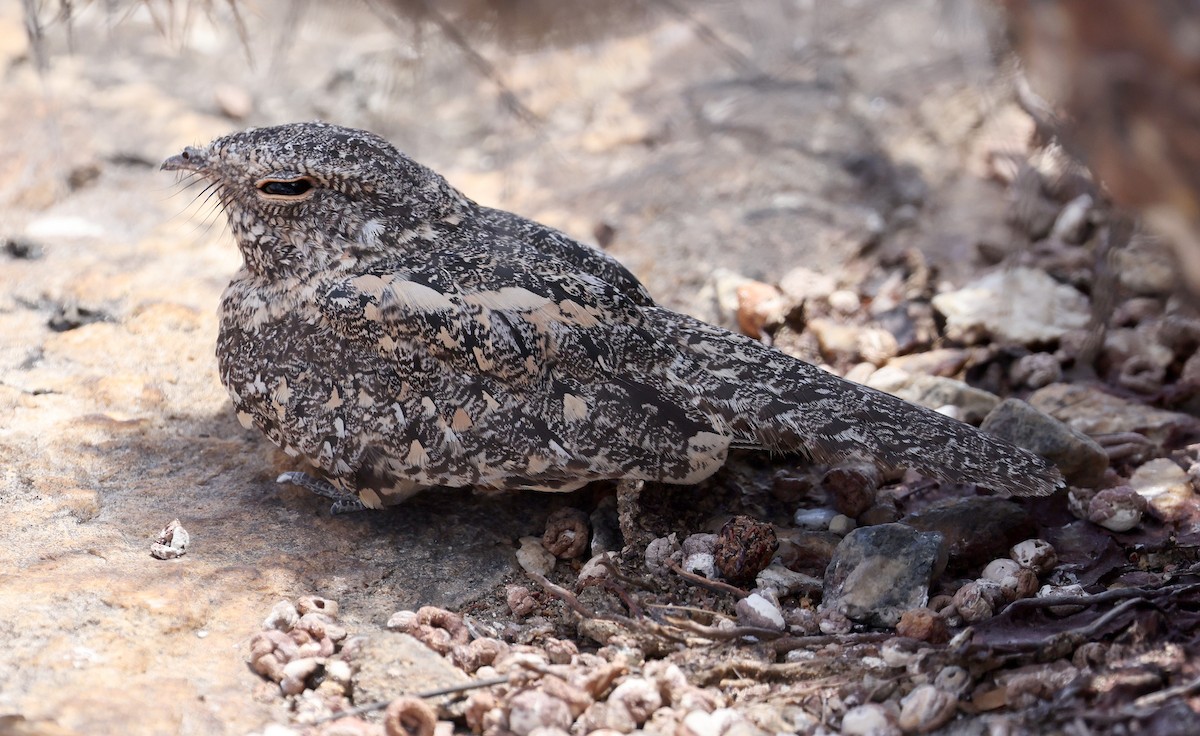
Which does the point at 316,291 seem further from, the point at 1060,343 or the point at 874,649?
the point at 1060,343

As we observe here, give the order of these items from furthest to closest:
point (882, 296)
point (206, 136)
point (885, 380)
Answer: point (206, 136) → point (882, 296) → point (885, 380)

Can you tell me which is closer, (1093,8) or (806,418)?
(1093,8)

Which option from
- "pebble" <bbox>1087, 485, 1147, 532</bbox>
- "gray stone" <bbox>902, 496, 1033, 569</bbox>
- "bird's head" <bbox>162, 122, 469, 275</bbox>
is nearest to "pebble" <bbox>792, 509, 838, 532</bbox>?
"gray stone" <bbox>902, 496, 1033, 569</bbox>

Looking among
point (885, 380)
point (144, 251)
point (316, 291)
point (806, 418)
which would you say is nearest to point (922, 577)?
point (806, 418)

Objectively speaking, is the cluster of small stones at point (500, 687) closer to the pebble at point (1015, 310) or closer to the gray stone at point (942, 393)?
the gray stone at point (942, 393)

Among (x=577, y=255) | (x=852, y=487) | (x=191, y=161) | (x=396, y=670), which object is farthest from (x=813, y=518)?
(x=191, y=161)

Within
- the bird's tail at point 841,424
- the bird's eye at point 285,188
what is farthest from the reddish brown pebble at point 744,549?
the bird's eye at point 285,188

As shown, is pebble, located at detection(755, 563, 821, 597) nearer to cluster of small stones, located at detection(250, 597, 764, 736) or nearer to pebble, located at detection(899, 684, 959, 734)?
cluster of small stones, located at detection(250, 597, 764, 736)
